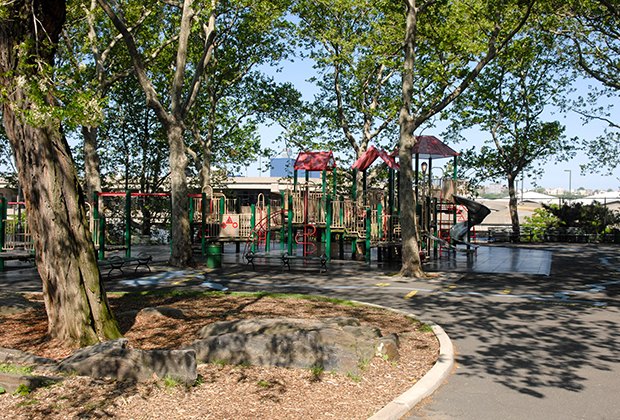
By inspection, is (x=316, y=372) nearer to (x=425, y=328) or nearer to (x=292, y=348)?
(x=292, y=348)

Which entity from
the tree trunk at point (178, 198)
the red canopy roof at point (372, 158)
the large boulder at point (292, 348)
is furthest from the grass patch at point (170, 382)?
the red canopy roof at point (372, 158)

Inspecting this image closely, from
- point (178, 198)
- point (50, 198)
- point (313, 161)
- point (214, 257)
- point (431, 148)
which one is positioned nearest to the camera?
point (50, 198)

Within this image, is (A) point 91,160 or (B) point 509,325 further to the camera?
(A) point 91,160

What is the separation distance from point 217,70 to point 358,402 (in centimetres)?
2646

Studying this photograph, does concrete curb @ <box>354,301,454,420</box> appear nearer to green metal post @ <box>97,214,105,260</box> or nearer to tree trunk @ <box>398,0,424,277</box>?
tree trunk @ <box>398,0,424,277</box>

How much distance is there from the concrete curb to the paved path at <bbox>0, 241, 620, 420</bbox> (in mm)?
99

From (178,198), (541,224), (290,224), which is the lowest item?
(541,224)

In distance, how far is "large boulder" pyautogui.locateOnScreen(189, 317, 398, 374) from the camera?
6617 mm

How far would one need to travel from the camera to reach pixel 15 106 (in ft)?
22.7

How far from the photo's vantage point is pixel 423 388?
600cm

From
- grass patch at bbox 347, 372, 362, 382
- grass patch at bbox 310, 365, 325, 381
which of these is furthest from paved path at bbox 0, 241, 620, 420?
grass patch at bbox 310, 365, 325, 381

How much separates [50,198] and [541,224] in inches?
1506

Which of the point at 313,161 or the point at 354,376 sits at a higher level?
the point at 313,161

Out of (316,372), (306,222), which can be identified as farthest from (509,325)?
(306,222)
